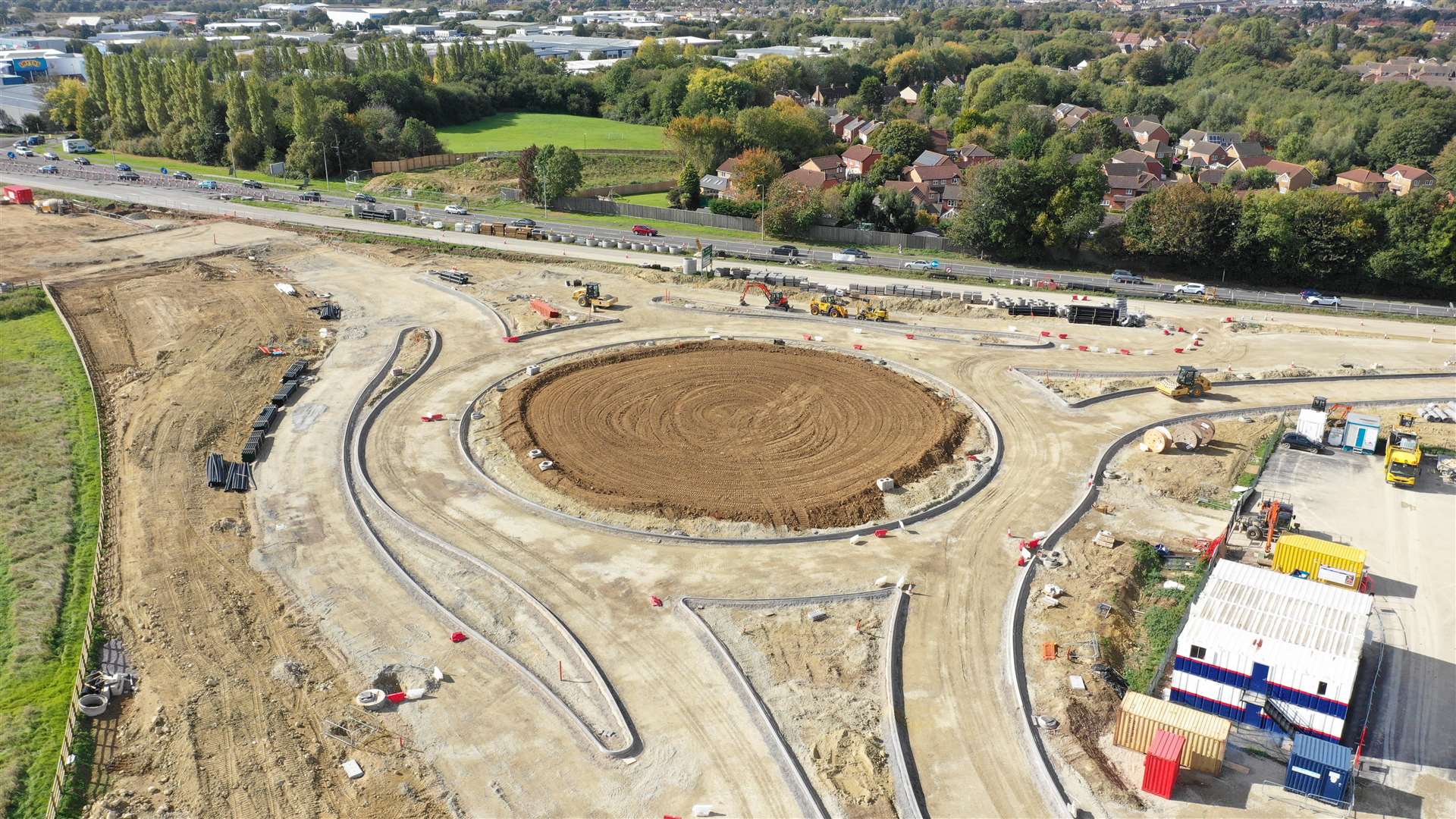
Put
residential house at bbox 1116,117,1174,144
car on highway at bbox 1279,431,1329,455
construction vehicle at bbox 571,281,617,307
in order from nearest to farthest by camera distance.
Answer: car on highway at bbox 1279,431,1329,455 < construction vehicle at bbox 571,281,617,307 < residential house at bbox 1116,117,1174,144

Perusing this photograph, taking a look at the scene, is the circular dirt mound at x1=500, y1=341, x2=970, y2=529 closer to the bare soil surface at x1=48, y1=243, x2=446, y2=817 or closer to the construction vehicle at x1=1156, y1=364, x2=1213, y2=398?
the construction vehicle at x1=1156, y1=364, x2=1213, y2=398

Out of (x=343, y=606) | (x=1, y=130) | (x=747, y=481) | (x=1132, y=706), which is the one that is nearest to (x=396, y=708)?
(x=343, y=606)

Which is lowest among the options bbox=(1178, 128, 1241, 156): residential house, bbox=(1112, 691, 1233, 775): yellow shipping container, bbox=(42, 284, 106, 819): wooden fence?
bbox=(42, 284, 106, 819): wooden fence

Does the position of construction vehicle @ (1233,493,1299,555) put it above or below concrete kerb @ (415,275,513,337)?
below

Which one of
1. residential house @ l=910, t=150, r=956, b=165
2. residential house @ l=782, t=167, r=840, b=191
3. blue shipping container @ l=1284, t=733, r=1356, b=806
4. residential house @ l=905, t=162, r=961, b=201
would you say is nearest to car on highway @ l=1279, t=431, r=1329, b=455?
blue shipping container @ l=1284, t=733, r=1356, b=806

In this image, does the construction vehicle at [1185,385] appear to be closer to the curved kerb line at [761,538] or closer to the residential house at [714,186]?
the curved kerb line at [761,538]

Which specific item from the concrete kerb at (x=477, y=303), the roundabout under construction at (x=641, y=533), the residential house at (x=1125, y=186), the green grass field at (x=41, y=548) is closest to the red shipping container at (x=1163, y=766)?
the roundabout under construction at (x=641, y=533)
